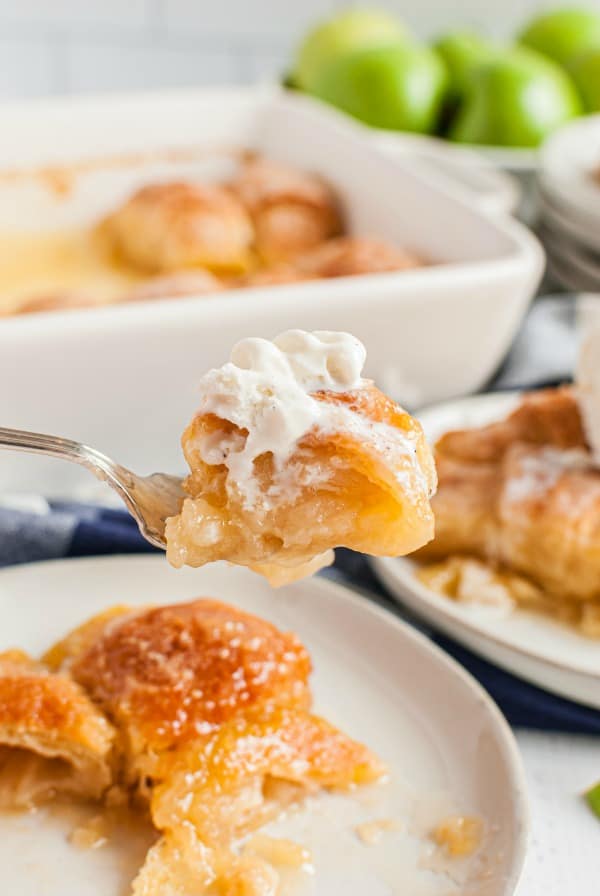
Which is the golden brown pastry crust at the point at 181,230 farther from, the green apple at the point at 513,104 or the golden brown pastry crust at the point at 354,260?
the green apple at the point at 513,104

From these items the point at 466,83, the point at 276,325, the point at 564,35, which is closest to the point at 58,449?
the point at 276,325

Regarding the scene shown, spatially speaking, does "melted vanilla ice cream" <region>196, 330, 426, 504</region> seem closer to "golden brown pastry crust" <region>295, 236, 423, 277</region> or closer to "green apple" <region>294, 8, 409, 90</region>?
"golden brown pastry crust" <region>295, 236, 423, 277</region>

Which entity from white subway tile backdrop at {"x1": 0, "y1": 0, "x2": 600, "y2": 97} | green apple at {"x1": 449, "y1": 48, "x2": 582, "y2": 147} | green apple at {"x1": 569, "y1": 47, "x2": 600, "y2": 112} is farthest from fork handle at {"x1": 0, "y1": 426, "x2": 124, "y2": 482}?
white subway tile backdrop at {"x1": 0, "y1": 0, "x2": 600, "y2": 97}

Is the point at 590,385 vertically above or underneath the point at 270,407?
underneath

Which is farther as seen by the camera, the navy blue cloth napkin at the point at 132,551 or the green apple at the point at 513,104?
the green apple at the point at 513,104

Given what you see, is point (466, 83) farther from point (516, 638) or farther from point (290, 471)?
point (290, 471)

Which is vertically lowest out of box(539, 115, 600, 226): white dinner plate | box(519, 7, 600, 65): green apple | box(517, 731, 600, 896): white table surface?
box(517, 731, 600, 896): white table surface

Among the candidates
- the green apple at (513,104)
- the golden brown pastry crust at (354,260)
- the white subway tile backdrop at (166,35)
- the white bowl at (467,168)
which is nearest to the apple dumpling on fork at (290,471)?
the golden brown pastry crust at (354,260)
